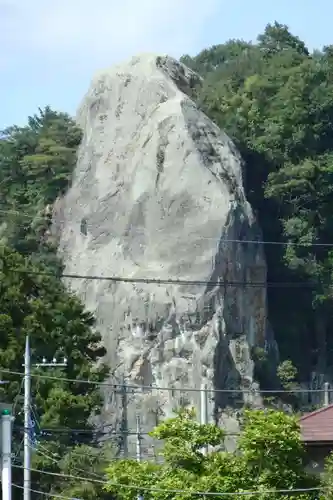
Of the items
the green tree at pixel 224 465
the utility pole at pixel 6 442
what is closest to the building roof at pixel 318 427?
the green tree at pixel 224 465

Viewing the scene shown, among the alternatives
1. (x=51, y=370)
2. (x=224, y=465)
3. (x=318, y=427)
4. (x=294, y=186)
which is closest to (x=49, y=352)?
(x=51, y=370)

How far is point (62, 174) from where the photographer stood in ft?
221

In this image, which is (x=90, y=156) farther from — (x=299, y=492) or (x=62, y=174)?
(x=299, y=492)

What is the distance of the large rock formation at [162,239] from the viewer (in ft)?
197

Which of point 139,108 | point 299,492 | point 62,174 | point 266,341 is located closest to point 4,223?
point 62,174

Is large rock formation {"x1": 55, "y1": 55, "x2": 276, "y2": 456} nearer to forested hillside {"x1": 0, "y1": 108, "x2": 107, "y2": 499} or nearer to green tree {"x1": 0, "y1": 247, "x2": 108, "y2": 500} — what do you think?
forested hillside {"x1": 0, "y1": 108, "x2": 107, "y2": 499}

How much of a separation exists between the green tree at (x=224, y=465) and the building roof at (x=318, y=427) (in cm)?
143

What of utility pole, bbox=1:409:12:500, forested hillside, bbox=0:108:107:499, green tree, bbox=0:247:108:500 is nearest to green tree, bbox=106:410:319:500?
utility pole, bbox=1:409:12:500

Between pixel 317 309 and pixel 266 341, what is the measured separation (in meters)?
4.34

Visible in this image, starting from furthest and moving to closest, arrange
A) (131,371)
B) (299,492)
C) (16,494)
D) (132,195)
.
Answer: (132,195) → (131,371) → (16,494) → (299,492)

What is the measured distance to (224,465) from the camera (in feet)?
95.5

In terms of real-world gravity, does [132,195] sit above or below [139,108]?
below

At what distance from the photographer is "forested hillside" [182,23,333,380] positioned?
65.9 m

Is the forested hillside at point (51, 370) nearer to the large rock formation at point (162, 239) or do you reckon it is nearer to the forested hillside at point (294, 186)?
the large rock formation at point (162, 239)
